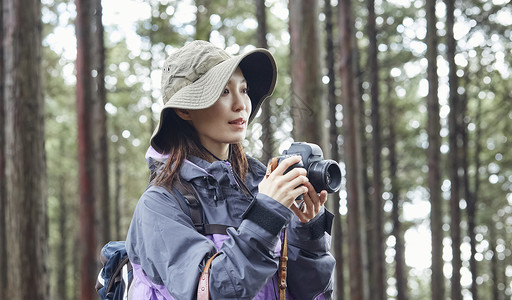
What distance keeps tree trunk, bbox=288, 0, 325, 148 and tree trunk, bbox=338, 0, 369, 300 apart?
5.85m

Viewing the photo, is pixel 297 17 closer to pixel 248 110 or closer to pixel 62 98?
pixel 248 110

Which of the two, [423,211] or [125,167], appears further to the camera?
[125,167]

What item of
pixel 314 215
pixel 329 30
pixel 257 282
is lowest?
pixel 257 282

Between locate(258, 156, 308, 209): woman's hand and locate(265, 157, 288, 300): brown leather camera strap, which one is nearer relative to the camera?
locate(258, 156, 308, 209): woman's hand

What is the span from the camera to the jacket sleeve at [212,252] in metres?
2.10

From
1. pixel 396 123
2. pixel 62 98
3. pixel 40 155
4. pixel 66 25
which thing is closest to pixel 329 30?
pixel 396 123

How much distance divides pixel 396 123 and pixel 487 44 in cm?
633

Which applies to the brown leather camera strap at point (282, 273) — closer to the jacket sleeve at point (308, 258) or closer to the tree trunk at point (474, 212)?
the jacket sleeve at point (308, 258)

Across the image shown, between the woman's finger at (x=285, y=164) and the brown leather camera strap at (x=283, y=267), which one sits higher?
the woman's finger at (x=285, y=164)

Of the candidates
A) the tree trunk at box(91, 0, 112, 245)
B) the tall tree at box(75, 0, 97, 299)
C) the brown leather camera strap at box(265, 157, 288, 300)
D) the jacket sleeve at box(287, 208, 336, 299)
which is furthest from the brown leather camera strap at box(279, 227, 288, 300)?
the tree trunk at box(91, 0, 112, 245)

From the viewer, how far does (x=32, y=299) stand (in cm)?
650

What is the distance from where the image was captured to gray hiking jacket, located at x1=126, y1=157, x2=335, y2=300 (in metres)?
2.11

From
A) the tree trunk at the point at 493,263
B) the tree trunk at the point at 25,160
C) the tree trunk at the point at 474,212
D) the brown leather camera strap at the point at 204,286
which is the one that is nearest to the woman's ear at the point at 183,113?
the brown leather camera strap at the point at 204,286

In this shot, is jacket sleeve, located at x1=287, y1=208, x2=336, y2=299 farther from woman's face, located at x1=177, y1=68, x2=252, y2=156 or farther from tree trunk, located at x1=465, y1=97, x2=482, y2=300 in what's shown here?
tree trunk, located at x1=465, y1=97, x2=482, y2=300
